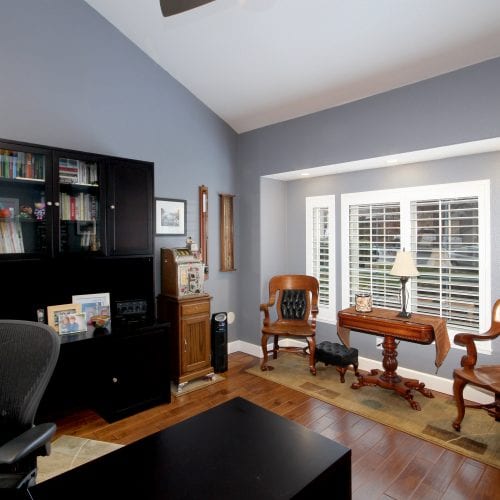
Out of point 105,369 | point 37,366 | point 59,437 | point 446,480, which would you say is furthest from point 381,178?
point 59,437

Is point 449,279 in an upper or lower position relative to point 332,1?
lower

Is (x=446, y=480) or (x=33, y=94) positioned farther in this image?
(x=33, y=94)

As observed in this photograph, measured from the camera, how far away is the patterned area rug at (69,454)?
7.68ft

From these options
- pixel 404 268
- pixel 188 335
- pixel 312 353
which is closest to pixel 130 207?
pixel 188 335

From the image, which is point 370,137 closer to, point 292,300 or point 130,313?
point 292,300

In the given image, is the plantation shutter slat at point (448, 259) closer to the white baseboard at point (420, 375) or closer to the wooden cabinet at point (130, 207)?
the white baseboard at point (420, 375)

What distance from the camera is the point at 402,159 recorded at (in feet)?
11.6

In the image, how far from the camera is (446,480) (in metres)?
2.23

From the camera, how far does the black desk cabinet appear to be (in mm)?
2871

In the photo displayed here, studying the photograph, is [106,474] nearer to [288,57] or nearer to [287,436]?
[287,436]

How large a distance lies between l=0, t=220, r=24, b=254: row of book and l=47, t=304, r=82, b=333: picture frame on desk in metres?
0.56

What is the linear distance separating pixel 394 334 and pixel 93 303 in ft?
8.95

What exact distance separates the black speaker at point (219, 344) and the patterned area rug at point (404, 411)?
0.36 meters

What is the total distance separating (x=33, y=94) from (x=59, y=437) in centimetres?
280
